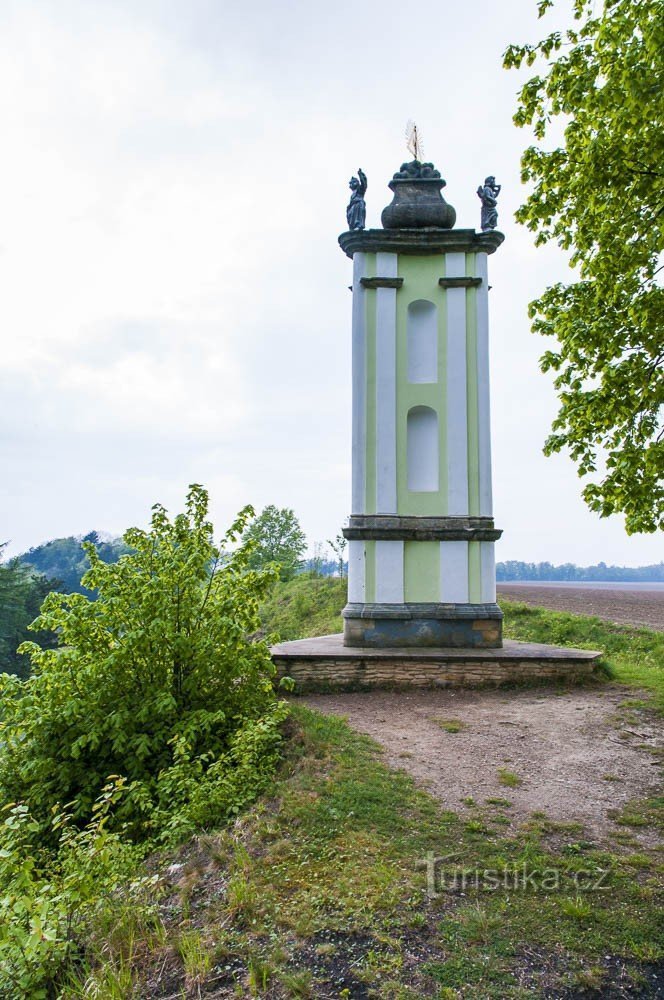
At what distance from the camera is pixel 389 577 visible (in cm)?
981

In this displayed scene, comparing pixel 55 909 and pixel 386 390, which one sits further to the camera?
pixel 386 390

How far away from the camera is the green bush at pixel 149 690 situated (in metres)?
5.34

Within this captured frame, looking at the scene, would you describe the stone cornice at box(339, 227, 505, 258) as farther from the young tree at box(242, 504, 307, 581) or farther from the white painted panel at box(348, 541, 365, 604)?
the young tree at box(242, 504, 307, 581)

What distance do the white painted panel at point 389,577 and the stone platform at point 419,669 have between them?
116 centimetres

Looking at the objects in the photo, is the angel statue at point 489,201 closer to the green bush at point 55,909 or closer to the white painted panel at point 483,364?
the white painted panel at point 483,364

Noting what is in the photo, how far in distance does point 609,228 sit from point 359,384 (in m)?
5.38

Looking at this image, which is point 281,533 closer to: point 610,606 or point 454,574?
point 610,606

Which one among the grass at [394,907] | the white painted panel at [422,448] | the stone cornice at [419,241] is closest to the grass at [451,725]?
the grass at [394,907]

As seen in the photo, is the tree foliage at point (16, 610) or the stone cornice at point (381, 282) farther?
the tree foliage at point (16, 610)

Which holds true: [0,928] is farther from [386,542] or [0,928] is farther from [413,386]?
[413,386]

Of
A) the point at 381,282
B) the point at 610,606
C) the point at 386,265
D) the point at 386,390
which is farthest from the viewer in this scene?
the point at 610,606

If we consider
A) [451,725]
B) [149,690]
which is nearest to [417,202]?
[451,725]

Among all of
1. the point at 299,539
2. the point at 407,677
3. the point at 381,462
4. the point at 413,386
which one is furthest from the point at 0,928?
the point at 299,539

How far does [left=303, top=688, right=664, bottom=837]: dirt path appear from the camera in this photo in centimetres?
489
